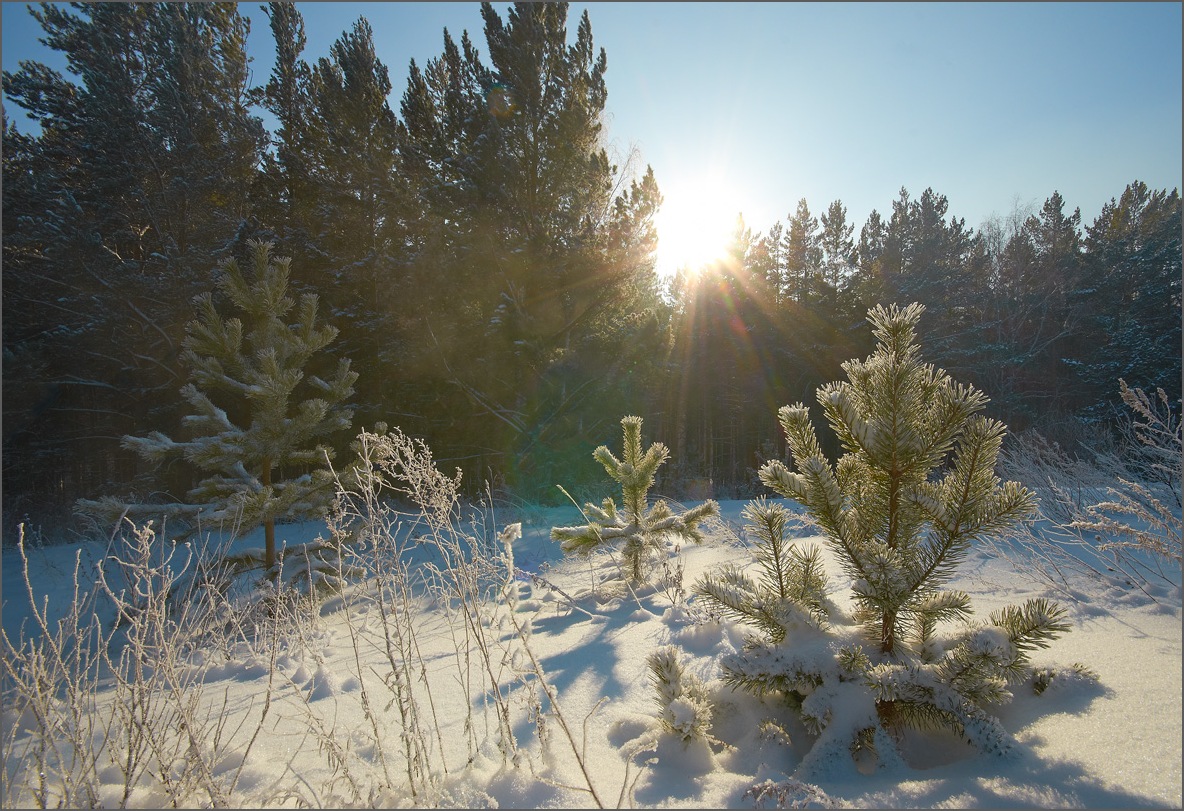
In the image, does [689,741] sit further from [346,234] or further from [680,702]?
[346,234]

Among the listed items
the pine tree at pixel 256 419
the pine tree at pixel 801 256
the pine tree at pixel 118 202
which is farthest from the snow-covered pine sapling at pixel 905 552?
the pine tree at pixel 801 256

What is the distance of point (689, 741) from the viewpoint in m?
1.85

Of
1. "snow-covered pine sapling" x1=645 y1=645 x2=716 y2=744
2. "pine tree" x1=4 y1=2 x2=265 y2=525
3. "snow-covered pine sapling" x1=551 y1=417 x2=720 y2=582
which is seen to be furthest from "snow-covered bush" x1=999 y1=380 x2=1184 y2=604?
"pine tree" x1=4 y1=2 x2=265 y2=525

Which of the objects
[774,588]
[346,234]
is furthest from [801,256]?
[774,588]

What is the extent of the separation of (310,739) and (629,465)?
2.87 metres

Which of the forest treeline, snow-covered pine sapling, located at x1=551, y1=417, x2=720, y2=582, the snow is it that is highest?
the forest treeline

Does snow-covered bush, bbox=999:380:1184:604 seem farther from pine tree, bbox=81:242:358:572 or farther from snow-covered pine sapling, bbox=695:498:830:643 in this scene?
pine tree, bbox=81:242:358:572

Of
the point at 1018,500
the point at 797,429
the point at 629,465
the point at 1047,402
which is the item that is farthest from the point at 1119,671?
the point at 1047,402

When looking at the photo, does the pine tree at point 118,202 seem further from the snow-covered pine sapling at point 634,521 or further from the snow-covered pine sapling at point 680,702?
the snow-covered pine sapling at point 680,702

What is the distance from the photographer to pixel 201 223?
447 inches

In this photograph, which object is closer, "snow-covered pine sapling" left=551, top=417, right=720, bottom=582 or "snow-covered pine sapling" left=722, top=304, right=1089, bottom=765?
"snow-covered pine sapling" left=722, top=304, right=1089, bottom=765

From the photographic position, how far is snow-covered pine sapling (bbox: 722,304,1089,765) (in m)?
1.75

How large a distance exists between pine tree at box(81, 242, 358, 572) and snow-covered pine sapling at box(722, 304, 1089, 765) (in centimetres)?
486

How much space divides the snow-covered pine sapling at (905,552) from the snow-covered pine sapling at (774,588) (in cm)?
11
